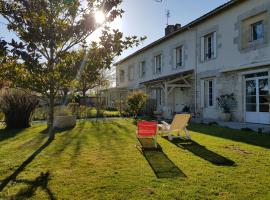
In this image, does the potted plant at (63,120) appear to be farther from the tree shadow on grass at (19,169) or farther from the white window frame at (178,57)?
the white window frame at (178,57)

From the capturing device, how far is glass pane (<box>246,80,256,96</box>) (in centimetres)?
1348

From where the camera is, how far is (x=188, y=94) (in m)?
19.1

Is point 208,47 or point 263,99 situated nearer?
point 263,99

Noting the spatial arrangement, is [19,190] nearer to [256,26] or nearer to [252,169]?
[252,169]

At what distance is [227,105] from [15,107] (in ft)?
33.0

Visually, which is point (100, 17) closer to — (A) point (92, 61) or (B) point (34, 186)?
(A) point (92, 61)

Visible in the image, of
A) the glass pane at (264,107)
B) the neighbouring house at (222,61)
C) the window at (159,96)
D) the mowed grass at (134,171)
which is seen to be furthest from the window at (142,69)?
the mowed grass at (134,171)

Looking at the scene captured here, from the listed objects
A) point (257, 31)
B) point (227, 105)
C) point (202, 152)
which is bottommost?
point (202, 152)

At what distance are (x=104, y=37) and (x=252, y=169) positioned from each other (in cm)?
428

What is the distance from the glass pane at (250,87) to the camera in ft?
44.2

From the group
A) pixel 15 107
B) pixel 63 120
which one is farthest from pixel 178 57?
pixel 15 107

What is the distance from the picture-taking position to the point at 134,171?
5039 millimetres

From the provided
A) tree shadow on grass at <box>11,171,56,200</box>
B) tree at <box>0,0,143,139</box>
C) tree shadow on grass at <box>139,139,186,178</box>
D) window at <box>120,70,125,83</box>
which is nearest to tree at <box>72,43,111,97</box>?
tree at <box>0,0,143,139</box>

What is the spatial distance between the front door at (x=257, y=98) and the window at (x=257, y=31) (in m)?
1.69
